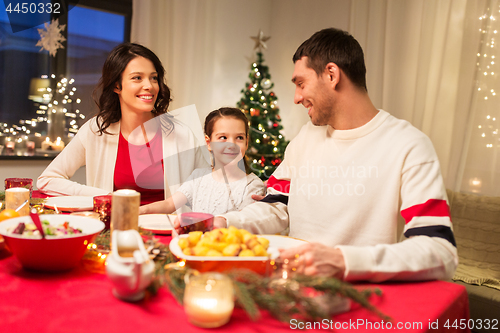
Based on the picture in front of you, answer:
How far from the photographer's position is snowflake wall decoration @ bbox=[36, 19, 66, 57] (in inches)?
156

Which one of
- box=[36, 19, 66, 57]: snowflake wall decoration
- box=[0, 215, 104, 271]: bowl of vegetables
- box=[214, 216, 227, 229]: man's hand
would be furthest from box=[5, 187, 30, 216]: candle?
box=[36, 19, 66, 57]: snowflake wall decoration

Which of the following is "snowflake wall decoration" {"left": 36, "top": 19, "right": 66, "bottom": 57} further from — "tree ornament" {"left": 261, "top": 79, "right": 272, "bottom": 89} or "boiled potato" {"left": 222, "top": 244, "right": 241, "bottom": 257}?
"boiled potato" {"left": 222, "top": 244, "right": 241, "bottom": 257}

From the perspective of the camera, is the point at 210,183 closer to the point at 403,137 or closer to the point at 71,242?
the point at 403,137

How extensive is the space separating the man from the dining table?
206 mm

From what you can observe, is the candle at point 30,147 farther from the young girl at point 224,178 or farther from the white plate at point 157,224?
the white plate at point 157,224

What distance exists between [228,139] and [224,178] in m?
0.22

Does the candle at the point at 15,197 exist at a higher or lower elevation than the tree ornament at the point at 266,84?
lower

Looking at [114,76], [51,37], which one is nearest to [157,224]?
[114,76]

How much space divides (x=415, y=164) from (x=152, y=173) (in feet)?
5.20

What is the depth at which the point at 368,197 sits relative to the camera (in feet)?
4.50

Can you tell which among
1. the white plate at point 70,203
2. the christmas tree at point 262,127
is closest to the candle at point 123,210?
the white plate at point 70,203

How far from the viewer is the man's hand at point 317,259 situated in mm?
845

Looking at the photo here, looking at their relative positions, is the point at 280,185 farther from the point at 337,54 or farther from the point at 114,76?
the point at 114,76

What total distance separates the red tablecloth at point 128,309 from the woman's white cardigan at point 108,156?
1.46 metres
